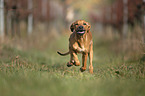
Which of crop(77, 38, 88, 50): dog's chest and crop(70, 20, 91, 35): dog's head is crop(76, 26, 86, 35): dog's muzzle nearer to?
crop(70, 20, 91, 35): dog's head

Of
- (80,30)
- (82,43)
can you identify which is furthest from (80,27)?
(82,43)

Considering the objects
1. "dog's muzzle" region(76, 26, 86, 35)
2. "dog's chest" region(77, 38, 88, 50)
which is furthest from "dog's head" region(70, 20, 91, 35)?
"dog's chest" region(77, 38, 88, 50)

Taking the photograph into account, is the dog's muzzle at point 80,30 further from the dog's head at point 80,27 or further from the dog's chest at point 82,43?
the dog's chest at point 82,43

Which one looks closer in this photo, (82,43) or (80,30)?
(80,30)

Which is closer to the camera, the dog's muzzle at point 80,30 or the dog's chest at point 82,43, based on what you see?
the dog's muzzle at point 80,30

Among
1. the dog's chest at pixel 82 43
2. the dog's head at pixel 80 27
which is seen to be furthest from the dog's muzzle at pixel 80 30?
the dog's chest at pixel 82 43

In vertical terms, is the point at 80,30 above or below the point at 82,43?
above

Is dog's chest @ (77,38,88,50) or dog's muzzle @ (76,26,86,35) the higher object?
dog's muzzle @ (76,26,86,35)


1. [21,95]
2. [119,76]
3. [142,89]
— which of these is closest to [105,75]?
[119,76]

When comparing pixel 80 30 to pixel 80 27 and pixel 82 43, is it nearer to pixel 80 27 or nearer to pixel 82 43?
pixel 80 27

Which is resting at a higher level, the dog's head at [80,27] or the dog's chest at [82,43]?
the dog's head at [80,27]

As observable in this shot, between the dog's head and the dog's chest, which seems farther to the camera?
the dog's chest

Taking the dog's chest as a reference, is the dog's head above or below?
above

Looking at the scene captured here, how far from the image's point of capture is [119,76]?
4785mm
